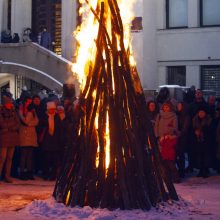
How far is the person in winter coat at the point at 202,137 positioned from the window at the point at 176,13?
453 inches

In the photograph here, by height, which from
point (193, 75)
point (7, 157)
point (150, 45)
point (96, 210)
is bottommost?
point (96, 210)

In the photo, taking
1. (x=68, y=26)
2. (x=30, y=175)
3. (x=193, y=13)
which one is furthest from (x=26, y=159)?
(x=68, y=26)

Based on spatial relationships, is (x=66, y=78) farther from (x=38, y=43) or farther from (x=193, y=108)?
(x=193, y=108)

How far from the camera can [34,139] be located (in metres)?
13.3

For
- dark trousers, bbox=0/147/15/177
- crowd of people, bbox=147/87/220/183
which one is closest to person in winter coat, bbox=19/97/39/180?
dark trousers, bbox=0/147/15/177

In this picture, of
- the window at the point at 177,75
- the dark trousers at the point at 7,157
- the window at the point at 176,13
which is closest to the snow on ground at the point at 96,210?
the dark trousers at the point at 7,157

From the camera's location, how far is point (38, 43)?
26094mm

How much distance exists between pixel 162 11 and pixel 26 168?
42.2ft

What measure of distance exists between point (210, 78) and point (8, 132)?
12995 millimetres

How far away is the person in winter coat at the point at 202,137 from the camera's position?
13500mm

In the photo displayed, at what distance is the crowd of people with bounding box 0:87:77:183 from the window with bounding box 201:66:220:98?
1124 cm

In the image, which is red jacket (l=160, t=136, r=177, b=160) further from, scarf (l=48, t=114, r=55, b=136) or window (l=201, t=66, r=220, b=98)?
window (l=201, t=66, r=220, b=98)

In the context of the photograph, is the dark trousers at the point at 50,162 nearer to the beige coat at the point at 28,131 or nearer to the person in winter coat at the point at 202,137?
the beige coat at the point at 28,131

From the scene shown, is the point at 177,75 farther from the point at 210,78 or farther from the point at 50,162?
the point at 50,162
